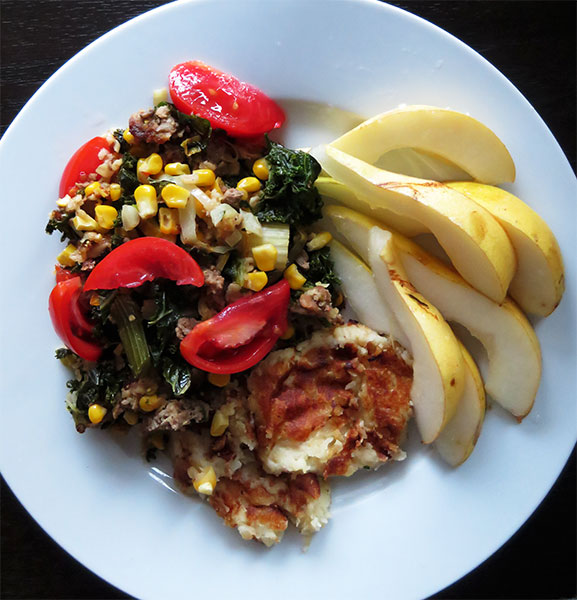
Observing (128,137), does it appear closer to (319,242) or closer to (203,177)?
(203,177)

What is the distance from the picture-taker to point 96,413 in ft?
9.54

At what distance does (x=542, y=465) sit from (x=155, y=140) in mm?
2898

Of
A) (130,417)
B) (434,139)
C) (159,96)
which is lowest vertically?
(130,417)

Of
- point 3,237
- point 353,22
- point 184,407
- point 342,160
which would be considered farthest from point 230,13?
point 184,407

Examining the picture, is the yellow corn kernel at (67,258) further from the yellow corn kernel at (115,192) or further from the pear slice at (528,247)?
the pear slice at (528,247)

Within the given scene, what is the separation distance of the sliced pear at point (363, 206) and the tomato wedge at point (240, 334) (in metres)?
0.60

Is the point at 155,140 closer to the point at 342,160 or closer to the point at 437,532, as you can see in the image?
the point at 342,160

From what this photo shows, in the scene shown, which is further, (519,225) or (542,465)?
(542,465)

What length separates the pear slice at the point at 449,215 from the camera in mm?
2621

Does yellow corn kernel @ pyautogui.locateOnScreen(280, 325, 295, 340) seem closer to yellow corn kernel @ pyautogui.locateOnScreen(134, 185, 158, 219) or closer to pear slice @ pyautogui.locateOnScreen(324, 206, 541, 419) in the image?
pear slice @ pyautogui.locateOnScreen(324, 206, 541, 419)

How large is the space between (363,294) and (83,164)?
69.0 inches

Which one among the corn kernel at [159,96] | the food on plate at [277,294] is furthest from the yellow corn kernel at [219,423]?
the corn kernel at [159,96]

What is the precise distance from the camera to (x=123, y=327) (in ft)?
9.29

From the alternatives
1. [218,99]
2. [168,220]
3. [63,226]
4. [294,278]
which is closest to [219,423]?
[294,278]
